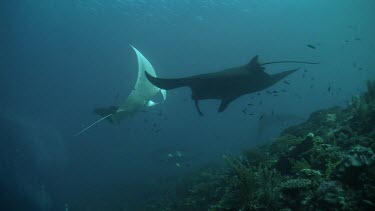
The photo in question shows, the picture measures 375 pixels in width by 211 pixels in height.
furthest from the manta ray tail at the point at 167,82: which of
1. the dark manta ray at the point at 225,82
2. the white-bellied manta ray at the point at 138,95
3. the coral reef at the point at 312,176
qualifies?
the white-bellied manta ray at the point at 138,95

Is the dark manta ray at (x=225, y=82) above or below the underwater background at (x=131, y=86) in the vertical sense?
above

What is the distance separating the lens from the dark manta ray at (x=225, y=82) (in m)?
7.24

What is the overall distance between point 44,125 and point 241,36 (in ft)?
179

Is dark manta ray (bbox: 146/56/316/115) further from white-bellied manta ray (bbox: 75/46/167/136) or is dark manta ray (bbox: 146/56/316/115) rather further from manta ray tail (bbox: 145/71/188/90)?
white-bellied manta ray (bbox: 75/46/167/136)

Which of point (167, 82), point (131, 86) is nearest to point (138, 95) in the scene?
point (167, 82)

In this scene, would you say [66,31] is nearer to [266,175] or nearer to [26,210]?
[26,210]

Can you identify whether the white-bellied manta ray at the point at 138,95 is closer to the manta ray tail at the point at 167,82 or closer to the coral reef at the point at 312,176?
the coral reef at the point at 312,176

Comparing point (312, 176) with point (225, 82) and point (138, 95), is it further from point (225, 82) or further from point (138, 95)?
point (138, 95)

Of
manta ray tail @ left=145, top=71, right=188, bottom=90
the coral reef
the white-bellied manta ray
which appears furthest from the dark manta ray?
the white-bellied manta ray

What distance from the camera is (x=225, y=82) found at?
765 centimetres

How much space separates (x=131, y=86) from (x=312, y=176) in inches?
1110

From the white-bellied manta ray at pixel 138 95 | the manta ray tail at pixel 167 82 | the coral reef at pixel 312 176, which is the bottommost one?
the white-bellied manta ray at pixel 138 95

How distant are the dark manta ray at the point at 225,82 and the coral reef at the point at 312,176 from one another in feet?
5.83

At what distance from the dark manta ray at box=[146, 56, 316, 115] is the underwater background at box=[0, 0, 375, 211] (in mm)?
1997
